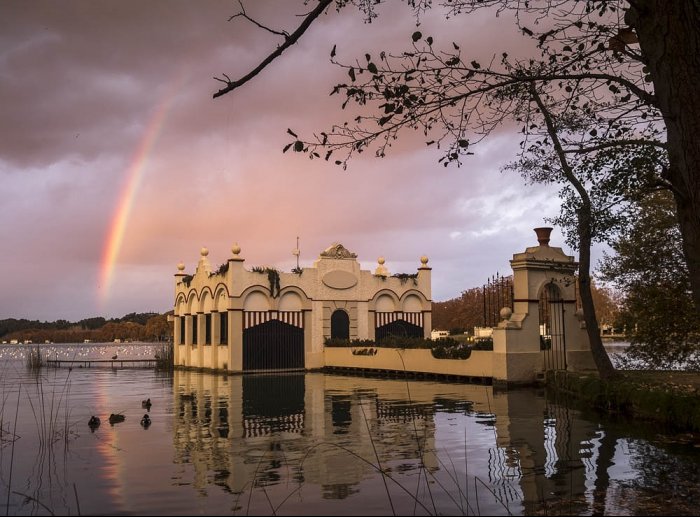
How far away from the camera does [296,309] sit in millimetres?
37375

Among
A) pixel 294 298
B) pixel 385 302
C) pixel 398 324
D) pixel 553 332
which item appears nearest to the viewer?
pixel 553 332

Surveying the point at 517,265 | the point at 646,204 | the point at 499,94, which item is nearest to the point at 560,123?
the point at 499,94

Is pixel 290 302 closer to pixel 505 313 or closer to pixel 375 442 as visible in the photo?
pixel 505 313

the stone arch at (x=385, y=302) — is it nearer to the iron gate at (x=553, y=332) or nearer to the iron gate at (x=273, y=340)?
the iron gate at (x=273, y=340)

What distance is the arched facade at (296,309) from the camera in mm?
36094

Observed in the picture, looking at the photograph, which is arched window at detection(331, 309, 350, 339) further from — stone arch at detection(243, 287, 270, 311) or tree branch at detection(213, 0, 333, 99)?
tree branch at detection(213, 0, 333, 99)

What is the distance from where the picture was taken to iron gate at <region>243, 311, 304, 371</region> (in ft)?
119

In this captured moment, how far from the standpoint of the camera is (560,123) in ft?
37.8

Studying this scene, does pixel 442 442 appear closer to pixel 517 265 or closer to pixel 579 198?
pixel 579 198

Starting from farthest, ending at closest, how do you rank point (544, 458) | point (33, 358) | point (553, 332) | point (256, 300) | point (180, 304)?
point (180, 304) → point (33, 358) → point (256, 300) → point (553, 332) → point (544, 458)

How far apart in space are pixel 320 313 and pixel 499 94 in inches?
1126

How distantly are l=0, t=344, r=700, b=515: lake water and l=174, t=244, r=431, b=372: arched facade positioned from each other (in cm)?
1653

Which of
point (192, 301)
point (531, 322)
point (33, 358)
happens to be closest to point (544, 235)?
point (531, 322)

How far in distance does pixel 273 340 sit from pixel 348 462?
86.5 feet
